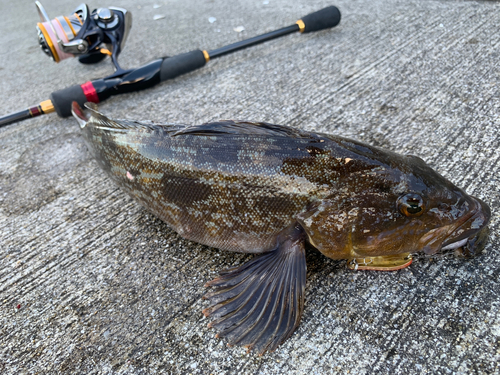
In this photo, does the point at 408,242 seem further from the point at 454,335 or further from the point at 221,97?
the point at 221,97

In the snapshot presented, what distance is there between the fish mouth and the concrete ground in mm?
121

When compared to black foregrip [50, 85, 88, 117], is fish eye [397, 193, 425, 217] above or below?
below

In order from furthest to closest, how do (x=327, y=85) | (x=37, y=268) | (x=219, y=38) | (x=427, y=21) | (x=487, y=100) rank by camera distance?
(x=219, y=38) → (x=427, y=21) → (x=327, y=85) → (x=487, y=100) → (x=37, y=268)

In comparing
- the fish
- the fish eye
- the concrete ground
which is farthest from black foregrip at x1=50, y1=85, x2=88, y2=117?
the fish eye

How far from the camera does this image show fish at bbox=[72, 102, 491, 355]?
1.71m

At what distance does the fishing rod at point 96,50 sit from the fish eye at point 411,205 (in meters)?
2.78

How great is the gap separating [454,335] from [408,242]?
1.44 feet

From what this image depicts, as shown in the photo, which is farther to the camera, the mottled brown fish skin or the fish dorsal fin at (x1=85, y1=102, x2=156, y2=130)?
the fish dorsal fin at (x1=85, y1=102, x2=156, y2=130)

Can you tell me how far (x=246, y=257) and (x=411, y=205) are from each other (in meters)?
0.91

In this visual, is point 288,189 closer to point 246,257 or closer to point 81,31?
point 246,257

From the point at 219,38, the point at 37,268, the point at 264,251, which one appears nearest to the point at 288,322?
the point at 264,251

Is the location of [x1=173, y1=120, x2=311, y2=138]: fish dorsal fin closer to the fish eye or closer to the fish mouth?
the fish eye

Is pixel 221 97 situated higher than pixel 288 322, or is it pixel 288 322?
pixel 221 97

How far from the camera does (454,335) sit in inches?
64.1
